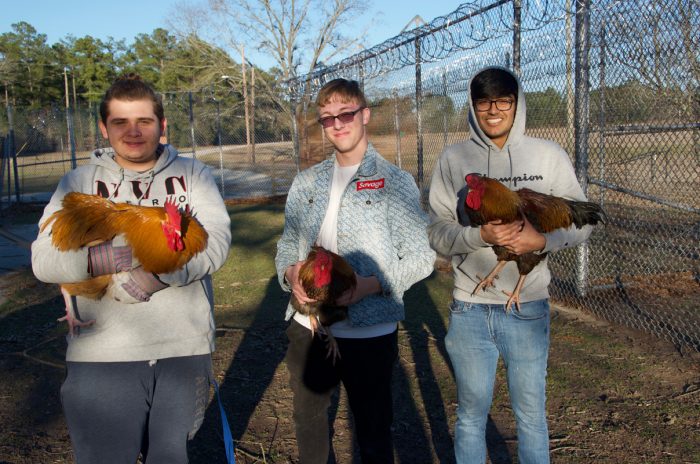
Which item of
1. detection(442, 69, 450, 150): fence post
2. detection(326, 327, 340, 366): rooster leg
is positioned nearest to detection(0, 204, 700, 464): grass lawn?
detection(326, 327, 340, 366): rooster leg

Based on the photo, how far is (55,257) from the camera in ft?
6.58

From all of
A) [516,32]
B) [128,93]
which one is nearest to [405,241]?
[128,93]

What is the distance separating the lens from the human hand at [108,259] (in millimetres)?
1980

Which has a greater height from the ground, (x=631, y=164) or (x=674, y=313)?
(x=631, y=164)

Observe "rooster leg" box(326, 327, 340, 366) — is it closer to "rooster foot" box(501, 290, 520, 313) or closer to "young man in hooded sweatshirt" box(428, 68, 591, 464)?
"young man in hooded sweatshirt" box(428, 68, 591, 464)

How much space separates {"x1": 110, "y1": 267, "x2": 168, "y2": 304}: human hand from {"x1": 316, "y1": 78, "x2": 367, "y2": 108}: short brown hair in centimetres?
104

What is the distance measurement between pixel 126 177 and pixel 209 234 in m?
0.40

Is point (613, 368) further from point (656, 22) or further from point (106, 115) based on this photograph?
point (106, 115)

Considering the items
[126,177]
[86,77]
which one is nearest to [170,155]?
[126,177]

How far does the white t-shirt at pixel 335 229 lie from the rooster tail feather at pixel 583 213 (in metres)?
1.23

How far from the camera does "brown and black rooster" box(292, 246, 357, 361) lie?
96.8 inches

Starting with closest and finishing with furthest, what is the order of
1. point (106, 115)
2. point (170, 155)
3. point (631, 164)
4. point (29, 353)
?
1. point (106, 115)
2. point (170, 155)
3. point (29, 353)
4. point (631, 164)

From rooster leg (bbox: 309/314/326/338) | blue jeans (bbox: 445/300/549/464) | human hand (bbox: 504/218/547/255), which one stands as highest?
human hand (bbox: 504/218/547/255)

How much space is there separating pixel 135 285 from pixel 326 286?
0.80 m
